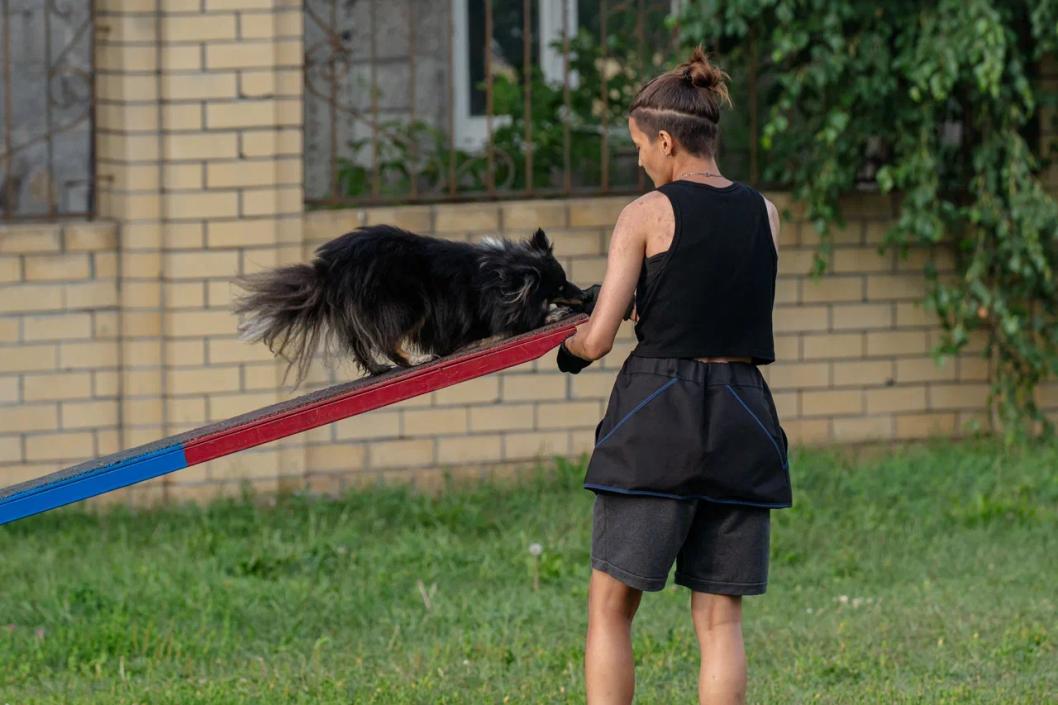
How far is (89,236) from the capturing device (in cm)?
656

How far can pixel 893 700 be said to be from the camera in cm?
444

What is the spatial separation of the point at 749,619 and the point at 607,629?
180cm

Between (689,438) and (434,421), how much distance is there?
3520mm

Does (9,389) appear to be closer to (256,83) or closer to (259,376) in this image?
(259,376)

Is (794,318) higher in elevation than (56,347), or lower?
higher

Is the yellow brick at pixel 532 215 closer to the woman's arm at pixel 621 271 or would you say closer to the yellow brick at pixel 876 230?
the yellow brick at pixel 876 230

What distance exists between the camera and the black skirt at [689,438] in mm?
3486

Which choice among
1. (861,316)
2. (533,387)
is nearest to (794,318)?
(861,316)

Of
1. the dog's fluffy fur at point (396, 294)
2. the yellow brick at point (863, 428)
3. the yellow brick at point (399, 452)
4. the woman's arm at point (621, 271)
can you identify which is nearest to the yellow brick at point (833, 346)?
the yellow brick at point (863, 428)

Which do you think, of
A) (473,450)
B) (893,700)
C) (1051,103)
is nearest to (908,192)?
(1051,103)

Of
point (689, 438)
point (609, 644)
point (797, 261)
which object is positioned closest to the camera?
point (689, 438)

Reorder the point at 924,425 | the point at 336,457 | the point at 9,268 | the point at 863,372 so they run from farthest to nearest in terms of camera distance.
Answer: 1. the point at 924,425
2. the point at 863,372
3. the point at 336,457
4. the point at 9,268

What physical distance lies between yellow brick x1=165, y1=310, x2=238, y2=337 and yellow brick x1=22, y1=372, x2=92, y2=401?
403mm

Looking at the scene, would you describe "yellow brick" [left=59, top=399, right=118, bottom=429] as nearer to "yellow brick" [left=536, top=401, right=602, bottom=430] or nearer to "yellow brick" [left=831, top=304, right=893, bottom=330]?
"yellow brick" [left=536, top=401, right=602, bottom=430]
